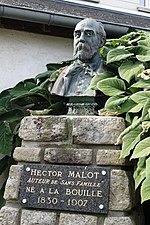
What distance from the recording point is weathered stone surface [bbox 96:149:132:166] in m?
2.58

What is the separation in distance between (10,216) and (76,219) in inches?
18.5

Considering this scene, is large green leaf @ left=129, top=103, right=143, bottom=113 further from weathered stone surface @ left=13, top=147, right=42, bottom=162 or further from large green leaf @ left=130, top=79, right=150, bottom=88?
weathered stone surface @ left=13, top=147, right=42, bottom=162

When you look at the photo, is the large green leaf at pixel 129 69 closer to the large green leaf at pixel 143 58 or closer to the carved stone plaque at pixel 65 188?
the large green leaf at pixel 143 58

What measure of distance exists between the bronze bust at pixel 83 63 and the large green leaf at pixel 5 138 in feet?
3.20

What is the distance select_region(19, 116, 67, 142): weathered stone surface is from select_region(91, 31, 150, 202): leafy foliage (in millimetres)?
343

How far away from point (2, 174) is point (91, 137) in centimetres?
175

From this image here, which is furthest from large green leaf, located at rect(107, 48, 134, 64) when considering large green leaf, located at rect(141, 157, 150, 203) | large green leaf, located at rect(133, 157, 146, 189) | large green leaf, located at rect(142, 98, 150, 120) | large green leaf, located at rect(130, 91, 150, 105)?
large green leaf, located at rect(141, 157, 150, 203)

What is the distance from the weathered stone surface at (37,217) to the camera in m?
2.62

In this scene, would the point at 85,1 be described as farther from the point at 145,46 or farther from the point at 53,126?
the point at 53,126

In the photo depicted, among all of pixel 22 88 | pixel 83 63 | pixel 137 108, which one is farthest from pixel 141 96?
pixel 22 88

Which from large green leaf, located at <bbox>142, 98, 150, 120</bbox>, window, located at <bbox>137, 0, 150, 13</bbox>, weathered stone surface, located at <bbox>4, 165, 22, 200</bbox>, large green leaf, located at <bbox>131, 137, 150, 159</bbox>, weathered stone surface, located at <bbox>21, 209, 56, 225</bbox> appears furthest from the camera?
window, located at <bbox>137, 0, 150, 13</bbox>

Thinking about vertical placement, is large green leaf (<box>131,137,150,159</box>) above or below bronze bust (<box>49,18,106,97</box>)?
below

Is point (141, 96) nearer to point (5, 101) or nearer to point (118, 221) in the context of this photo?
point (118, 221)

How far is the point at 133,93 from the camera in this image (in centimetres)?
280
